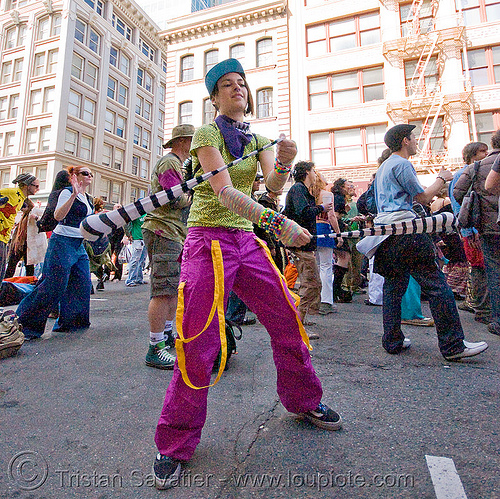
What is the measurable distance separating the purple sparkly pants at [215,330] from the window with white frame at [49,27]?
37.5 meters

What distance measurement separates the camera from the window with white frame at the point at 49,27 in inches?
1178

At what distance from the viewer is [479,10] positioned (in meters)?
17.2

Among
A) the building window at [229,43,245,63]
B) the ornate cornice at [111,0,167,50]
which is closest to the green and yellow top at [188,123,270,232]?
the building window at [229,43,245,63]

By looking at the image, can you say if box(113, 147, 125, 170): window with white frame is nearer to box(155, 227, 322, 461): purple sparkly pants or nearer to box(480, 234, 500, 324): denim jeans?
box(480, 234, 500, 324): denim jeans

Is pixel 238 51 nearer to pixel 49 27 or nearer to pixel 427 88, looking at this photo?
pixel 427 88

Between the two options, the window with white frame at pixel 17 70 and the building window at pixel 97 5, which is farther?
the building window at pixel 97 5

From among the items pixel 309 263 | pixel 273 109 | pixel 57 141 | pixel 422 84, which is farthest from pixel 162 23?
pixel 309 263

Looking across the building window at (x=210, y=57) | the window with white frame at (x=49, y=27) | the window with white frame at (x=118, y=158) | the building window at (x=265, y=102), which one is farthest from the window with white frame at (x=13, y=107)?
the building window at (x=265, y=102)

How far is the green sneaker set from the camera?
114 inches

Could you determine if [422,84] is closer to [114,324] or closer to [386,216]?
[386,216]

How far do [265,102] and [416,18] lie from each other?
8713mm

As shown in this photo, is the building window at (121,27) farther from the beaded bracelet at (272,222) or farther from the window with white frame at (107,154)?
the beaded bracelet at (272,222)

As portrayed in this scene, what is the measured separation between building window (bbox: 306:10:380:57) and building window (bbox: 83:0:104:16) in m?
23.6

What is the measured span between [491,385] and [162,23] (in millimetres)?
47170
